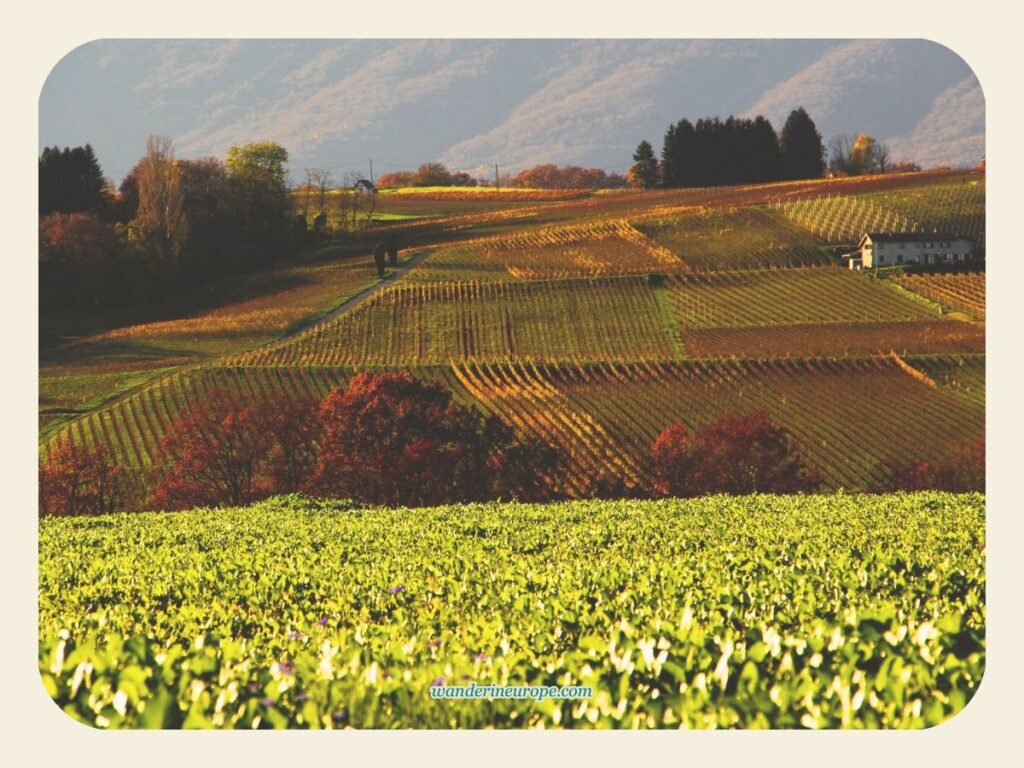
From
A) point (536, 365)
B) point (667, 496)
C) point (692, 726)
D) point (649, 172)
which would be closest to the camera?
point (692, 726)

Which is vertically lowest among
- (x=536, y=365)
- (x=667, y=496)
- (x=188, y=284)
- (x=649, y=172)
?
(x=667, y=496)

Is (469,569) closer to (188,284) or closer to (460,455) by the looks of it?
(188,284)

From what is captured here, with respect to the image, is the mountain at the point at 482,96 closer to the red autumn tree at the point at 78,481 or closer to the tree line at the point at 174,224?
the tree line at the point at 174,224

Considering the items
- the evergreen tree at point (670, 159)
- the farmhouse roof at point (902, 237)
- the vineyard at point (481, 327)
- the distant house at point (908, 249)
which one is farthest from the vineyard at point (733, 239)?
the evergreen tree at point (670, 159)

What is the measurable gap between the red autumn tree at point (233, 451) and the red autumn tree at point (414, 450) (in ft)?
1.46

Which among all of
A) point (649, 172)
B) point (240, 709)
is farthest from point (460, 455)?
point (240, 709)

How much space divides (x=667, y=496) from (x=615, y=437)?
1.17 meters

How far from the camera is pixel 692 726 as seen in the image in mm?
7824

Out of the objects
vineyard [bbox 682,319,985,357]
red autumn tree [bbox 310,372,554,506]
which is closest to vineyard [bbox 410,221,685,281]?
vineyard [bbox 682,319,985,357]

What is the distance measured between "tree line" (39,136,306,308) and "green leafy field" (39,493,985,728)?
3.25 metres

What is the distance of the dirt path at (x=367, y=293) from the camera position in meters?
15.8

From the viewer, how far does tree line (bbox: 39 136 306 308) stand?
13.3 m

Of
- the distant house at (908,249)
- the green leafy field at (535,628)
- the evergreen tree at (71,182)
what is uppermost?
the evergreen tree at (71,182)

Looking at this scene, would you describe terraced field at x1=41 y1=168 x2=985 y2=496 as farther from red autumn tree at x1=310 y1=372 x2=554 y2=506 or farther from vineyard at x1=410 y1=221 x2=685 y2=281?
red autumn tree at x1=310 y1=372 x2=554 y2=506
